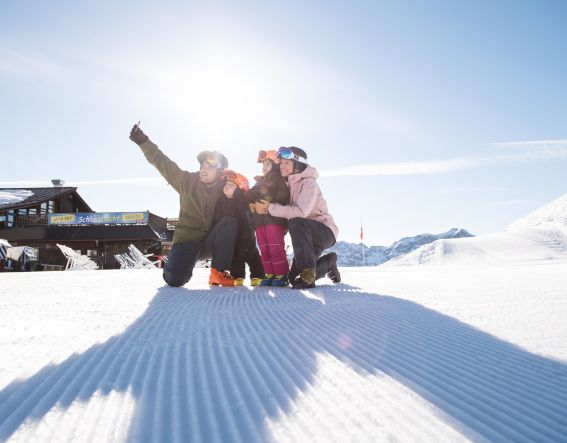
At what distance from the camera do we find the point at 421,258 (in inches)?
679

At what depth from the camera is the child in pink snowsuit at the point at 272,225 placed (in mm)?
3525

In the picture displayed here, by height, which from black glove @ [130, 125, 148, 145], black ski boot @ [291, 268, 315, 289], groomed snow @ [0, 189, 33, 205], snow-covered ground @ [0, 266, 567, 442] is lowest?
snow-covered ground @ [0, 266, 567, 442]

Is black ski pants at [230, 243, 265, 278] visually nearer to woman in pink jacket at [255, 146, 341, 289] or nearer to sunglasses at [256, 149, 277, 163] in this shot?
woman in pink jacket at [255, 146, 341, 289]

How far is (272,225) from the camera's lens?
3.53 meters

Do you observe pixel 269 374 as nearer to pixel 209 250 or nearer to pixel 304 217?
pixel 304 217

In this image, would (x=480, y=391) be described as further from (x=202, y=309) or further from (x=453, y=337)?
(x=202, y=309)

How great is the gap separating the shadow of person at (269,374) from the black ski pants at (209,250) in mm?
1819

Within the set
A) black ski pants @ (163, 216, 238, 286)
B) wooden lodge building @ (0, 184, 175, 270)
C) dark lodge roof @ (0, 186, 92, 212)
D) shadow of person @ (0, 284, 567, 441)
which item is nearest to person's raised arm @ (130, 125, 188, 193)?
black ski pants @ (163, 216, 238, 286)

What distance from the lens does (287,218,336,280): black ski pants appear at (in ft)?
10.8

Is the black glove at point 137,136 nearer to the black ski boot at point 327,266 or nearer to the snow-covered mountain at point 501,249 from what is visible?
the black ski boot at point 327,266

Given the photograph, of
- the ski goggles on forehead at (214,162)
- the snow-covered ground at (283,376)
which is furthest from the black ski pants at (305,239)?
the snow-covered ground at (283,376)

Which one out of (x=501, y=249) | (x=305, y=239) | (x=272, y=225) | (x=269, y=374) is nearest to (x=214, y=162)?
(x=272, y=225)

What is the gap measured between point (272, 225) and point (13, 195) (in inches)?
1193

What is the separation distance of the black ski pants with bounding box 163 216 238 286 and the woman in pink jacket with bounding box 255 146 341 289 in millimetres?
352
